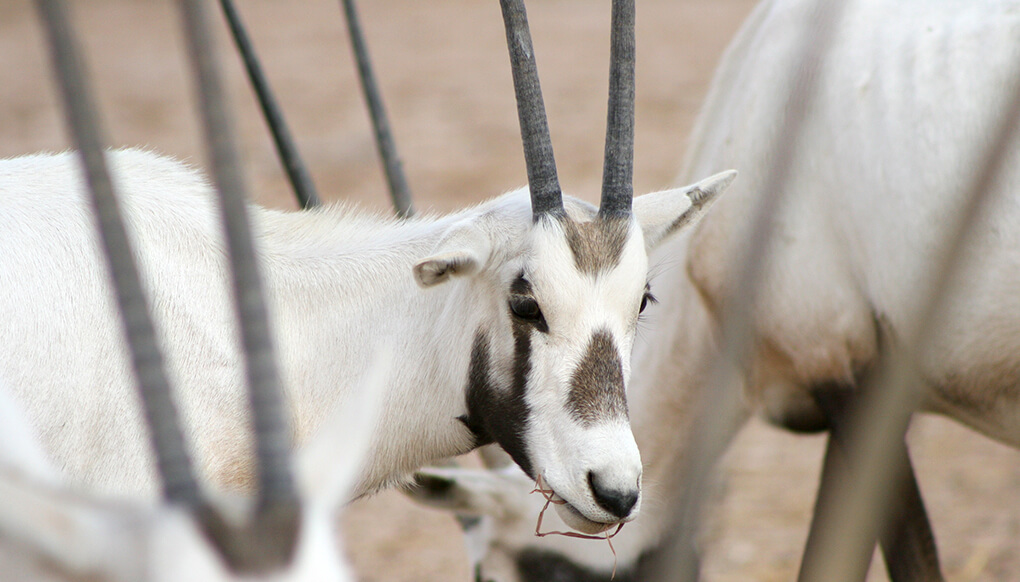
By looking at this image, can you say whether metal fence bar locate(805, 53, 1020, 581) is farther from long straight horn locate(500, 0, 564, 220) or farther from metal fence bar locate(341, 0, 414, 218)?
metal fence bar locate(341, 0, 414, 218)

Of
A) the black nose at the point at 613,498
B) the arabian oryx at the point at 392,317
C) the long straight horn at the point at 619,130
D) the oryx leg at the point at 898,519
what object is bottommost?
the oryx leg at the point at 898,519

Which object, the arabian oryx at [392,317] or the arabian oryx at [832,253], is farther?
the arabian oryx at [832,253]

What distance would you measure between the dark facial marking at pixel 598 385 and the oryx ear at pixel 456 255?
285 mm

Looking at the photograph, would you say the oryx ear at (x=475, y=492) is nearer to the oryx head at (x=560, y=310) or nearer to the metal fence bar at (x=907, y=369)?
the oryx head at (x=560, y=310)

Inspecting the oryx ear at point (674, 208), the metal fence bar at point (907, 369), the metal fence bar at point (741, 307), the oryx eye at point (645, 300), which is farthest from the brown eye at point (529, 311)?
the metal fence bar at point (907, 369)

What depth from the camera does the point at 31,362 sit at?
188 centimetres

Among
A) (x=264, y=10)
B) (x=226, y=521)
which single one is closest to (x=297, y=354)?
(x=226, y=521)

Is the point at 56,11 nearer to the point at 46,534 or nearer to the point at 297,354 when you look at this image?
the point at 46,534

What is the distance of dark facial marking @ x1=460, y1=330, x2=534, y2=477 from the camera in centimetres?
190

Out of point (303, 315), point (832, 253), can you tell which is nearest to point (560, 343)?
point (303, 315)

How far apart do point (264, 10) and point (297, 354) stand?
39.0 feet

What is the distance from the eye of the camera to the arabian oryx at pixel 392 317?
1851 millimetres

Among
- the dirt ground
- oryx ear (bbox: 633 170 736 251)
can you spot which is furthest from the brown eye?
the dirt ground

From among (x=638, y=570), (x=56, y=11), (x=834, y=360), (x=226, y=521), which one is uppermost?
(x=56, y=11)
